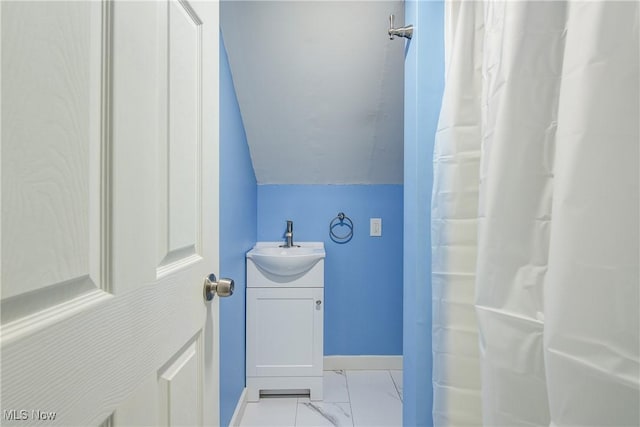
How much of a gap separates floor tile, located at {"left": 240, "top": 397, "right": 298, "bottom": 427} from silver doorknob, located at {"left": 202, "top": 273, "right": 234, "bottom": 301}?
1.28 metres

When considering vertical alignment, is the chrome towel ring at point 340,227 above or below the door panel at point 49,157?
below

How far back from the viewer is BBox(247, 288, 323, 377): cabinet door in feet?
6.55

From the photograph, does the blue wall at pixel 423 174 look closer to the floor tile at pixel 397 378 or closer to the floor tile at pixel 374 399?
the floor tile at pixel 374 399

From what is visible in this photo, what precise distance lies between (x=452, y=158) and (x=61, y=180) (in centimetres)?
85

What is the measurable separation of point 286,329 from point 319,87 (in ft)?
4.52

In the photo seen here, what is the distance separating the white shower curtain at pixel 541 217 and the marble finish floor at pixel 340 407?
976 millimetres

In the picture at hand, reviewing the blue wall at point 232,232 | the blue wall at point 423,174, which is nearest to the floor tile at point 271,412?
the blue wall at point 232,232

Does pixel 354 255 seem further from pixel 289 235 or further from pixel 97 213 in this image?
pixel 97 213

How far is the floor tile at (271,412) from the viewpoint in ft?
5.82

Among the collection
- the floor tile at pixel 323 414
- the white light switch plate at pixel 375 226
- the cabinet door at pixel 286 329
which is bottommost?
the floor tile at pixel 323 414

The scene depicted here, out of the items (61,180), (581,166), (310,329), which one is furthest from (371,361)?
(61,180)

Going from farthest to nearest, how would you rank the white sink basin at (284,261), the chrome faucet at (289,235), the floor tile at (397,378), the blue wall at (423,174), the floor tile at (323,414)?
the chrome faucet at (289,235) → the floor tile at (397,378) → the white sink basin at (284,261) → the floor tile at (323,414) → the blue wall at (423,174)

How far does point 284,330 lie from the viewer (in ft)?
6.60

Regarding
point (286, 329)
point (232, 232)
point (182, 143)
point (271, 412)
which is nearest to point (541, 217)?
point (182, 143)
